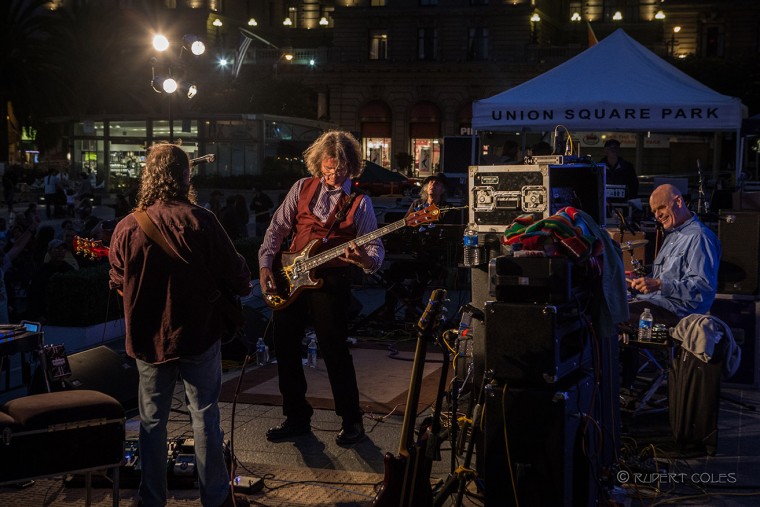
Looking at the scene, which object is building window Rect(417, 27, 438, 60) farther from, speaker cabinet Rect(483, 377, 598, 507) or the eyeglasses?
speaker cabinet Rect(483, 377, 598, 507)

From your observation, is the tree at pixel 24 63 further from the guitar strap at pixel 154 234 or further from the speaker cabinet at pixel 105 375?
the guitar strap at pixel 154 234

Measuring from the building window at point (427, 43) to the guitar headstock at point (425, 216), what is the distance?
5665 centimetres

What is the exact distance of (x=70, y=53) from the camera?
5025 centimetres

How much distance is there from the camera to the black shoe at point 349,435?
254 inches

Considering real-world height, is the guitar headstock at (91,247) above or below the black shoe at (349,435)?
above

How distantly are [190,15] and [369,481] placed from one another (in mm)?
69269

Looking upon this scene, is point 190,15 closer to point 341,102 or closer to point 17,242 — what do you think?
point 341,102

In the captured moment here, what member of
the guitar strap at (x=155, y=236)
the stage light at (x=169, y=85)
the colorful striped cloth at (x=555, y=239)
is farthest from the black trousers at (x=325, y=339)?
the stage light at (x=169, y=85)

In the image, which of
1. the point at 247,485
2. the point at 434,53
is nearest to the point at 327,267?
the point at 247,485

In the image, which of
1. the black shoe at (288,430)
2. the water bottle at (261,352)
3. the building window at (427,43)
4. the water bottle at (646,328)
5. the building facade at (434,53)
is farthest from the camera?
the building window at (427,43)

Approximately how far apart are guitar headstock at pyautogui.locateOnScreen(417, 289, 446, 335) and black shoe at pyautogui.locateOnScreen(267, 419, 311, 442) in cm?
223

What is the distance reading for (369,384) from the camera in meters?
8.47

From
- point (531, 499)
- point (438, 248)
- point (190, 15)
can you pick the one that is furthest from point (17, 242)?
point (190, 15)

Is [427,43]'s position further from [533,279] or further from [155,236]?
[533,279]
